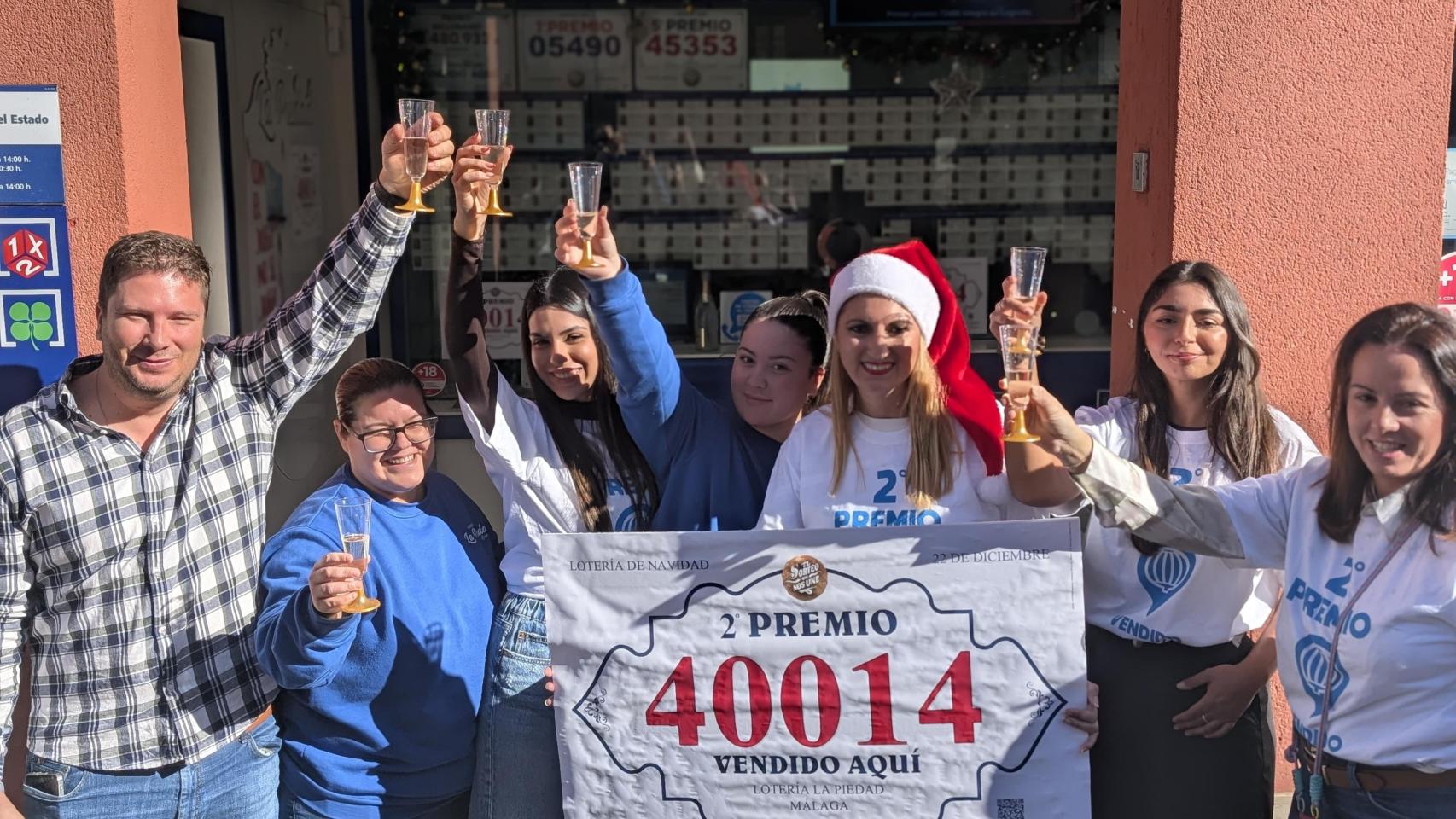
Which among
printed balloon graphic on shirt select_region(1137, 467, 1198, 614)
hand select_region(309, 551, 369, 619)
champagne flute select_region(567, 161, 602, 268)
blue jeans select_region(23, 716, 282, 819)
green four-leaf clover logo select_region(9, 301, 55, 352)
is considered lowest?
blue jeans select_region(23, 716, 282, 819)

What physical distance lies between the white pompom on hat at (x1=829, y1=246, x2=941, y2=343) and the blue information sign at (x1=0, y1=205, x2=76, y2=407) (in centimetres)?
221

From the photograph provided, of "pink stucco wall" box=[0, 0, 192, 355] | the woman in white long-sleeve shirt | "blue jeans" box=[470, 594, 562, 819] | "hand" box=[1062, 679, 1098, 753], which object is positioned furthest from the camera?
"pink stucco wall" box=[0, 0, 192, 355]

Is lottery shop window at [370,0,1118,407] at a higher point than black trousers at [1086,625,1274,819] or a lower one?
higher

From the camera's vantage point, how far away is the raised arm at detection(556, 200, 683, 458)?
9.23 ft

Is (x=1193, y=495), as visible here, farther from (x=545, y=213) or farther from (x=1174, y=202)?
(x=545, y=213)

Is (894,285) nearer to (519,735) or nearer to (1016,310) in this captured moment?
(1016,310)

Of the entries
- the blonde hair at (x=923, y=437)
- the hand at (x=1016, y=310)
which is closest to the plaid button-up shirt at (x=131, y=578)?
the blonde hair at (x=923, y=437)

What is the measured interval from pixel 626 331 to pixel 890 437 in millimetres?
608

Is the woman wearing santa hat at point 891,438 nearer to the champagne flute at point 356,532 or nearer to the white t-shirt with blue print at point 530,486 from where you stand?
the white t-shirt with blue print at point 530,486

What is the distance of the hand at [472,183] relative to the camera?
2.94 meters

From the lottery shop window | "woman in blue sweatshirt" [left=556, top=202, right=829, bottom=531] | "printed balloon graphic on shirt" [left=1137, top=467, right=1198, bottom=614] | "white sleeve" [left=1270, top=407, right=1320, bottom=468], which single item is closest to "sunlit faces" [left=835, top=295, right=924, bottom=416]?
"woman in blue sweatshirt" [left=556, top=202, right=829, bottom=531]

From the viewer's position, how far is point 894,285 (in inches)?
112

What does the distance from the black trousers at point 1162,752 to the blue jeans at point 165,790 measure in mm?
1812

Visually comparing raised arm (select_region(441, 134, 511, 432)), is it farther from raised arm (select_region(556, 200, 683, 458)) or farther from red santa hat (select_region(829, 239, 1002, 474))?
red santa hat (select_region(829, 239, 1002, 474))
